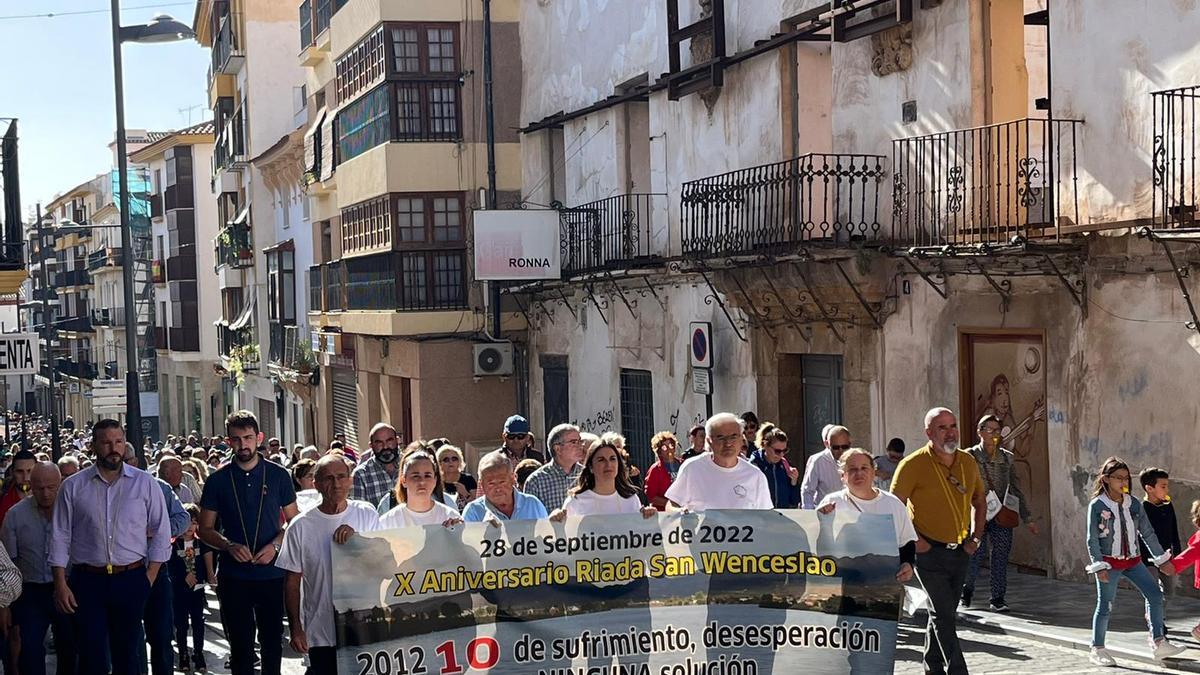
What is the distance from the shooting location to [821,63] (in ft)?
72.0

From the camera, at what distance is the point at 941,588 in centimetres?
1043

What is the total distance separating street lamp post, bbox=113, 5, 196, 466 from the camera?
A: 2208cm

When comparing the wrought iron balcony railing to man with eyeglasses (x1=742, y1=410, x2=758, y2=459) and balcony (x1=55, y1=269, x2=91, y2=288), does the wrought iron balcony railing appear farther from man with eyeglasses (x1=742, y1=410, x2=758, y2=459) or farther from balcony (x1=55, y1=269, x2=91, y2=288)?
balcony (x1=55, y1=269, x2=91, y2=288)

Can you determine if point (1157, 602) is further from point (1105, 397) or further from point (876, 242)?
point (876, 242)

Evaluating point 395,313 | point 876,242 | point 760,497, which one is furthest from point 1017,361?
point 395,313

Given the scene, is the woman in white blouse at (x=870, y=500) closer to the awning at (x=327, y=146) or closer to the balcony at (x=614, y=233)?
the balcony at (x=614, y=233)

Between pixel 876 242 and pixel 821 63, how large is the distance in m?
3.53

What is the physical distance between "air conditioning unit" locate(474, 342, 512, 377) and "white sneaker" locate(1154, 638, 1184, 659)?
2266cm

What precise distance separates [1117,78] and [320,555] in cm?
968

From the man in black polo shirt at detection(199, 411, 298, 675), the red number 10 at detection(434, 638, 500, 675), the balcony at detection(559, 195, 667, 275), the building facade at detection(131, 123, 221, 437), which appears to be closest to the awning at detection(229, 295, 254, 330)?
the building facade at detection(131, 123, 221, 437)

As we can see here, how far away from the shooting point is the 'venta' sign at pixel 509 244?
29.2m

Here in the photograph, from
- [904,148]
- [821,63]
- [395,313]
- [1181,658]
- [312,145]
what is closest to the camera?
[1181,658]

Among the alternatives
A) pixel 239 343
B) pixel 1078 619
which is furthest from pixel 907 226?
pixel 239 343

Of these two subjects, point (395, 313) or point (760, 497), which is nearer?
point (760, 497)
